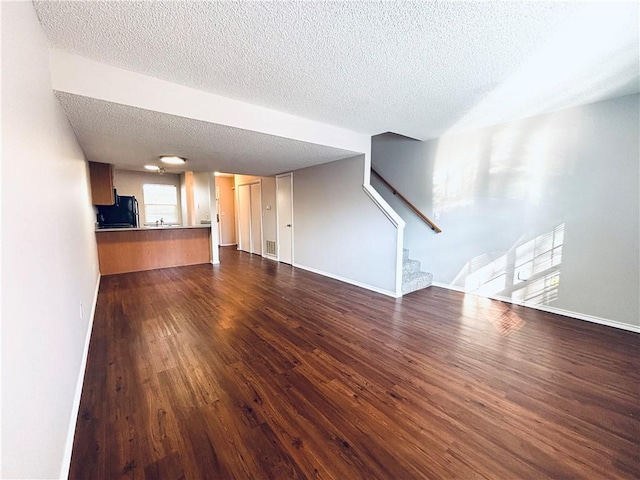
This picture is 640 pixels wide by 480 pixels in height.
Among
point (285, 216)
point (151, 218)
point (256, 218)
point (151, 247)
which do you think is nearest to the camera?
point (151, 247)

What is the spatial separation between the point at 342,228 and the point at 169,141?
2804mm

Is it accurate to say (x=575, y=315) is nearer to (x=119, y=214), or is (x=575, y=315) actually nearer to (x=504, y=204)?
(x=504, y=204)

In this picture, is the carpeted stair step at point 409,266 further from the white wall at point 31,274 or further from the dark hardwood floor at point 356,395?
the white wall at point 31,274

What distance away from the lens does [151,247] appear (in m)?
5.54

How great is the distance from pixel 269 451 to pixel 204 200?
6.04m

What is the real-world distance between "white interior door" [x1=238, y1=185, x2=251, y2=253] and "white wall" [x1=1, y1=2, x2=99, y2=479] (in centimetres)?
578

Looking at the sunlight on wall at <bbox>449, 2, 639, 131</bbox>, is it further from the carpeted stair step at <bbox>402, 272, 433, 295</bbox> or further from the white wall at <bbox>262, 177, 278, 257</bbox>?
the white wall at <bbox>262, 177, 278, 257</bbox>

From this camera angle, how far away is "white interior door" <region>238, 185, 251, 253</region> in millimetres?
7559

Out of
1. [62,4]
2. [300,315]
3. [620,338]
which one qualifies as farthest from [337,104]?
[620,338]

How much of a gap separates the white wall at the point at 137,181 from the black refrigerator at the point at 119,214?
188 cm

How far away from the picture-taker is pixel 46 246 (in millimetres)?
1381

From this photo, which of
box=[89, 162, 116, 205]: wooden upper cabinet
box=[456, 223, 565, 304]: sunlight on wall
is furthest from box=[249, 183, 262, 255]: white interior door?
box=[456, 223, 565, 304]: sunlight on wall

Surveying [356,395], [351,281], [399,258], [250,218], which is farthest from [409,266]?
[250,218]

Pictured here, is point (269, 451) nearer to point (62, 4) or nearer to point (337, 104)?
point (62, 4)
